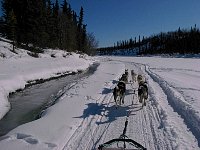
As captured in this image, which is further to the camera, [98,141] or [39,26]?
[39,26]

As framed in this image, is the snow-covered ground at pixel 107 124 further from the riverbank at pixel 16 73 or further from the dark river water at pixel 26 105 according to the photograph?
the riverbank at pixel 16 73

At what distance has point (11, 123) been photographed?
9.80m

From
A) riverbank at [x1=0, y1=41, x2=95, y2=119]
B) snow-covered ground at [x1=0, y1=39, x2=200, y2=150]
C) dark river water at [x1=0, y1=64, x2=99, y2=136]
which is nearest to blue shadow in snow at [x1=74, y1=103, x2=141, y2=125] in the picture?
snow-covered ground at [x1=0, y1=39, x2=200, y2=150]

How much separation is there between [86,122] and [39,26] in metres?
34.7

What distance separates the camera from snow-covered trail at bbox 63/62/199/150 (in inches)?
286

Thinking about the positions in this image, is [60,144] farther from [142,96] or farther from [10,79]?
[10,79]

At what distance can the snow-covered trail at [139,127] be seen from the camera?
7270 millimetres

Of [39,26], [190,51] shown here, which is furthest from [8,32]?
[190,51]

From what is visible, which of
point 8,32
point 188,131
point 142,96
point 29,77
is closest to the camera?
point 188,131

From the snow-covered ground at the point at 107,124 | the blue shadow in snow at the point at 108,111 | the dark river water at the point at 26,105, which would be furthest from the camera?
the blue shadow in snow at the point at 108,111

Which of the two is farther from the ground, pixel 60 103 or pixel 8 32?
pixel 8 32

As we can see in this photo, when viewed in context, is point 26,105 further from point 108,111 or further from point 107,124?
point 107,124

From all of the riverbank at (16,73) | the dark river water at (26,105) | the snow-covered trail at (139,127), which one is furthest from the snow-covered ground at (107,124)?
the riverbank at (16,73)

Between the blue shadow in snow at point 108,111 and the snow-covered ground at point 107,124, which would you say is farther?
the blue shadow in snow at point 108,111
